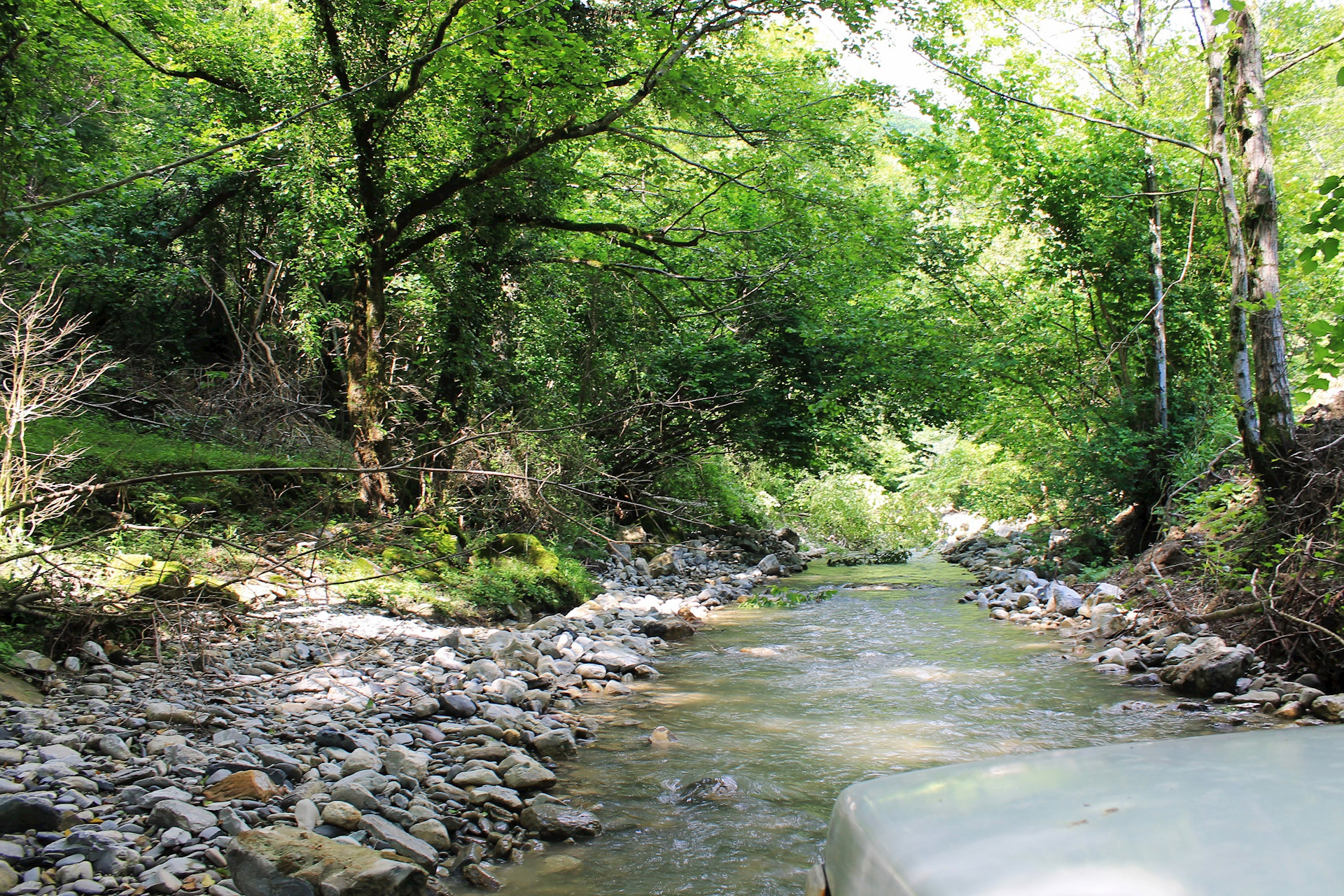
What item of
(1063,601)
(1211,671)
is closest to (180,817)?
(1211,671)

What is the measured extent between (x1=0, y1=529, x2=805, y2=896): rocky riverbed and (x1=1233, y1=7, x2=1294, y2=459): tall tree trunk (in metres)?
4.97

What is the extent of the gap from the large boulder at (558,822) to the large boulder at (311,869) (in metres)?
0.81

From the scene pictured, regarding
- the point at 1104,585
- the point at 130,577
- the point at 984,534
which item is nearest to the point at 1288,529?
the point at 1104,585

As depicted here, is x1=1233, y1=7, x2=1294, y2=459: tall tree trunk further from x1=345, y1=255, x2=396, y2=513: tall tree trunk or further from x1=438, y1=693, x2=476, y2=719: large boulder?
x1=345, y1=255, x2=396, y2=513: tall tree trunk

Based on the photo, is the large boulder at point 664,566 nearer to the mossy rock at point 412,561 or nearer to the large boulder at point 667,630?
the large boulder at point 667,630

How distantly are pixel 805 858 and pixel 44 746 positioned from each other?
9.93 feet

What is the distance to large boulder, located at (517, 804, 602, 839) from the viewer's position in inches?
134

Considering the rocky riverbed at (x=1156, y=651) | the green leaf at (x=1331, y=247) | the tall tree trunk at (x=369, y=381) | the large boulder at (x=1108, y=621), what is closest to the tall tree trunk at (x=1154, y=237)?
the rocky riverbed at (x=1156, y=651)

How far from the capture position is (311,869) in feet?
8.16

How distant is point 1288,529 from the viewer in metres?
5.41

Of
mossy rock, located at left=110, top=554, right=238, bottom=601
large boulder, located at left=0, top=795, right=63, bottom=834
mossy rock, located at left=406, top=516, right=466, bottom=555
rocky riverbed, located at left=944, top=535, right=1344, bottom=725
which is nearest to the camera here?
large boulder, located at left=0, top=795, right=63, bottom=834

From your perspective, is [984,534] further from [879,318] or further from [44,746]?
[44,746]

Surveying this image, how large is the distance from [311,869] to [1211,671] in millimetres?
5405

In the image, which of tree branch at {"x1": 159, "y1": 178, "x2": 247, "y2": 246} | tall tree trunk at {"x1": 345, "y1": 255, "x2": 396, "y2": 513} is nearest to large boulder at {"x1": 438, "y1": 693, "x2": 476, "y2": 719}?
tall tree trunk at {"x1": 345, "y1": 255, "x2": 396, "y2": 513}
